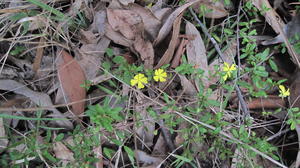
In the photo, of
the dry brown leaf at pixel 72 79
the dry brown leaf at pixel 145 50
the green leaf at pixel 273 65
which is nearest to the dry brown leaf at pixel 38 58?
the dry brown leaf at pixel 72 79

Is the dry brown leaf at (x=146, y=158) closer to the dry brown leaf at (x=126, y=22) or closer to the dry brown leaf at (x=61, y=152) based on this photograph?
the dry brown leaf at (x=61, y=152)

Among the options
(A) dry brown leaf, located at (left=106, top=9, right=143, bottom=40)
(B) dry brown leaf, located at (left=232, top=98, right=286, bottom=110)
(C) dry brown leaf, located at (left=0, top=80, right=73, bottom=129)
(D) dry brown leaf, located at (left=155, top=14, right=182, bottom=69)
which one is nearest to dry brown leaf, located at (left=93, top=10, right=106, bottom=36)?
(A) dry brown leaf, located at (left=106, top=9, right=143, bottom=40)

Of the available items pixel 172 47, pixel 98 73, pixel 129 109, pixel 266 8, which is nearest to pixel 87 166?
pixel 129 109

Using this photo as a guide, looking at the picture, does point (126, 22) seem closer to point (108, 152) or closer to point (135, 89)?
point (135, 89)

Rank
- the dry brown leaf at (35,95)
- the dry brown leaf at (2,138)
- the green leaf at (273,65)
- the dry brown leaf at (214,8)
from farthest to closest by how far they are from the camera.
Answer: the dry brown leaf at (214,8), the green leaf at (273,65), the dry brown leaf at (35,95), the dry brown leaf at (2,138)

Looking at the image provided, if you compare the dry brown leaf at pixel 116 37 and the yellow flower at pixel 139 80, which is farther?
the dry brown leaf at pixel 116 37

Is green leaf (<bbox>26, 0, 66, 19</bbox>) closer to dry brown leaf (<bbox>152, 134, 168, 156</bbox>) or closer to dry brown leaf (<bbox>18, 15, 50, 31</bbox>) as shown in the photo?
dry brown leaf (<bbox>18, 15, 50, 31</bbox>)

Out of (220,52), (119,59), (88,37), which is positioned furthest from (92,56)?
(220,52)

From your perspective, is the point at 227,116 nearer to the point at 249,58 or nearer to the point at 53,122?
the point at 249,58
